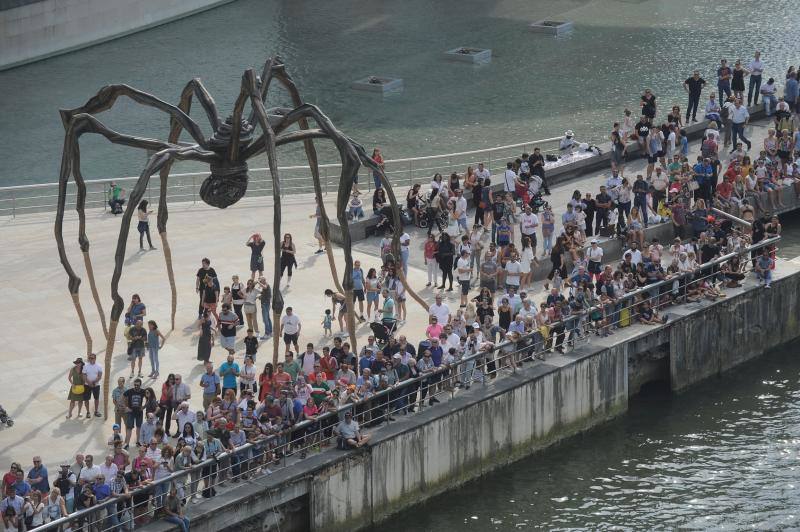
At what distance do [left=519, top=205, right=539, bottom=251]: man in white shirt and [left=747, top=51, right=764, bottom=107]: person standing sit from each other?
17812mm

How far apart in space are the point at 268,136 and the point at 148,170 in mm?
2360

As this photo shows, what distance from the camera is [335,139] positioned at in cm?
3100

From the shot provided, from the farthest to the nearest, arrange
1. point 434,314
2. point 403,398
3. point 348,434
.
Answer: point 434,314 < point 403,398 < point 348,434

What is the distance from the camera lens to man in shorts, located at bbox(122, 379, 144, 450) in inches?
1348

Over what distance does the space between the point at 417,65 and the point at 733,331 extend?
3868 centimetres

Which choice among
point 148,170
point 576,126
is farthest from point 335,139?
point 576,126

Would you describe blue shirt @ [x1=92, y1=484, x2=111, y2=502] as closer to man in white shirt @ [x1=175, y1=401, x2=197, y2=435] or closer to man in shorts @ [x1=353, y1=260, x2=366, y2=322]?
man in white shirt @ [x1=175, y1=401, x2=197, y2=435]

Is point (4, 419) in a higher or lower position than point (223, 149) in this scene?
lower

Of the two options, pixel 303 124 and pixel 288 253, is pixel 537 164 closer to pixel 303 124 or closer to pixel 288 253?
pixel 288 253

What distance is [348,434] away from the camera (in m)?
34.2

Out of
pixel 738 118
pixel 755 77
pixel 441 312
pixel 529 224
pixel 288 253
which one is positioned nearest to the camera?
pixel 441 312

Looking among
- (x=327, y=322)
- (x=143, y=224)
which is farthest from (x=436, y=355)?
(x=143, y=224)

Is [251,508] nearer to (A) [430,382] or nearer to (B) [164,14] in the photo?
(A) [430,382]

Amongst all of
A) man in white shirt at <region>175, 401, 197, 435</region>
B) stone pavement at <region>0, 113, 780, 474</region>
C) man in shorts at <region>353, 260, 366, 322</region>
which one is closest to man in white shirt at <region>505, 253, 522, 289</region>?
stone pavement at <region>0, 113, 780, 474</region>
